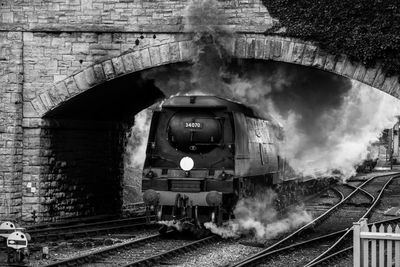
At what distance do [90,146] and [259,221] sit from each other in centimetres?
503

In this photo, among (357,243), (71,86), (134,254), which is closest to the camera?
(357,243)

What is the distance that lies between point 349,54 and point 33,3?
7.38m

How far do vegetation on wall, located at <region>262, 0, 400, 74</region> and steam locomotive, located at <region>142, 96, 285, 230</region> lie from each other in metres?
2.29

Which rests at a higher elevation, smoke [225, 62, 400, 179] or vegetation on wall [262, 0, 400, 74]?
vegetation on wall [262, 0, 400, 74]

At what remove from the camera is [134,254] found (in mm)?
12984

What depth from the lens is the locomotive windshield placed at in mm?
14461

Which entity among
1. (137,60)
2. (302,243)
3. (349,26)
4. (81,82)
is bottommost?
(302,243)

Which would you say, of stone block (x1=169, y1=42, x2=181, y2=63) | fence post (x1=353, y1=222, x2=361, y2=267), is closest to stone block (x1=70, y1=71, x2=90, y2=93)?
stone block (x1=169, y1=42, x2=181, y2=63)

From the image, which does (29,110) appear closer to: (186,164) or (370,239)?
(186,164)

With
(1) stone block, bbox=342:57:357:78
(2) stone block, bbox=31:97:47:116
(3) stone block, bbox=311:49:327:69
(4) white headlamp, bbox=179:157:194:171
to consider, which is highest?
(3) stone block, bbox=311:49:327:69

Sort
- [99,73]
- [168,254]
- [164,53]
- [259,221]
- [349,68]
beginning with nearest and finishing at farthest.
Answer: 1. [168,254]
2. [349,68]
3. [164,53]
4. [99,73]
5. [259,221]

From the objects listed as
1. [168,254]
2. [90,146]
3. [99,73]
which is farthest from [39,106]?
[168,254]

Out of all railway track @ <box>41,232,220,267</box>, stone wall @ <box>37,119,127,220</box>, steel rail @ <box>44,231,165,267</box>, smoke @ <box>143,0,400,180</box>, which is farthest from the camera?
stone wall @ <box>37,119,127,220</box>

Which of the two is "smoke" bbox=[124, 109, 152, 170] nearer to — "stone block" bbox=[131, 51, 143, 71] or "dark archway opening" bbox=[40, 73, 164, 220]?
"dark archway opening" bbox=[40, 73, 164, 220]
